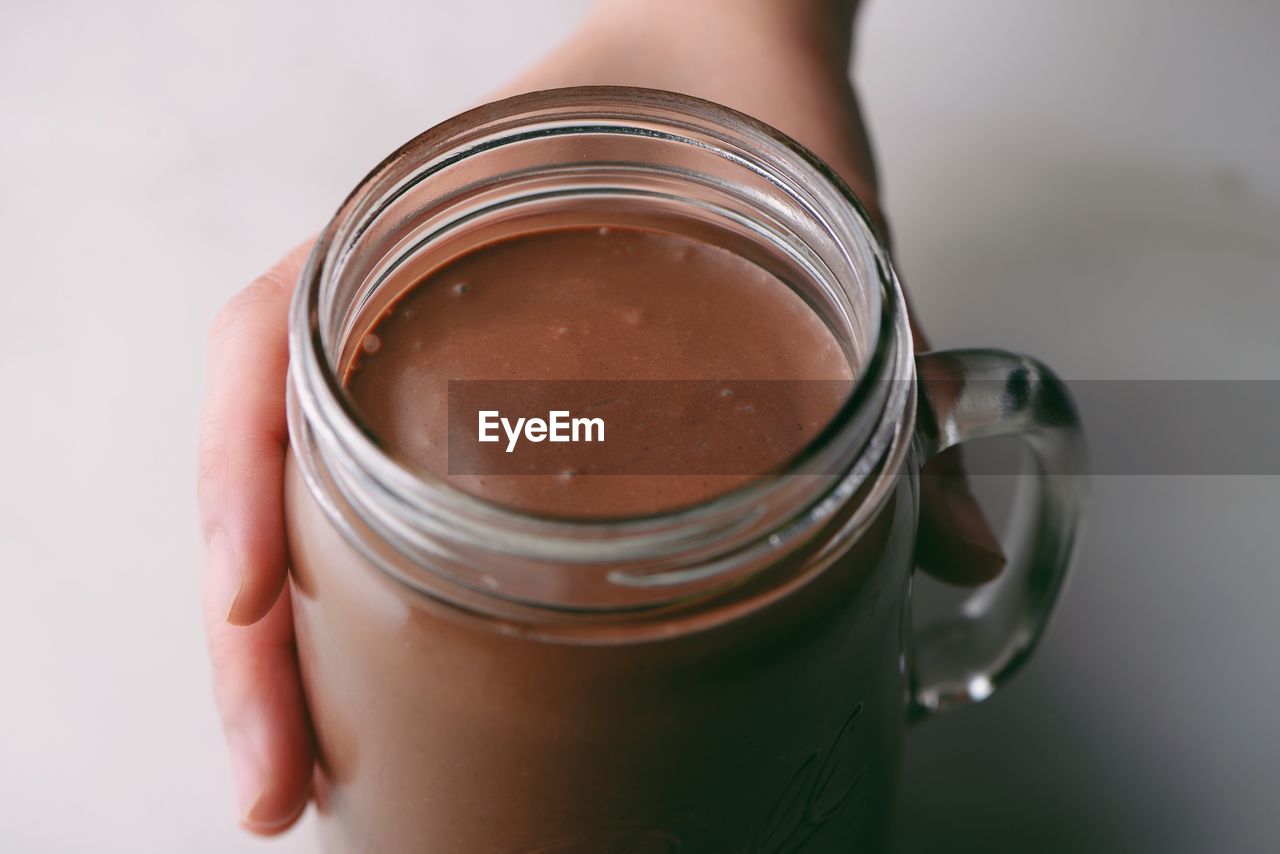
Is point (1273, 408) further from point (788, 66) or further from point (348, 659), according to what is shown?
point (348, 659)

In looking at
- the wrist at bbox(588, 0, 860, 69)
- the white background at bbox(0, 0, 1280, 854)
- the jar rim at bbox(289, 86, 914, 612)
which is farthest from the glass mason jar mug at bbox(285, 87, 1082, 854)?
the wrist at bbox(588, 0, 860, 69)

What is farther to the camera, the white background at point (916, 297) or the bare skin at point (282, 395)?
the white background at point (916, 297)

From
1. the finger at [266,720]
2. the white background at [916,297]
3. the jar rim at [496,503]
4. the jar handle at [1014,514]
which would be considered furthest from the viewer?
the white background at [916,297]

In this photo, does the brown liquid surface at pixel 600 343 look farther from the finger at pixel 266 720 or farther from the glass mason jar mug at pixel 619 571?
the finger at pixel 266 720

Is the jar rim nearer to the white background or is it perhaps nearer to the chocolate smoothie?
the chocolate smoothie

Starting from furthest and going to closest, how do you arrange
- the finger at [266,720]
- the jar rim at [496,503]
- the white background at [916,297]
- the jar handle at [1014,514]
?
the white background at [916,297] → the finger at [266,720] → the jar handle at [1014,514] → the jar rim at [496,503]

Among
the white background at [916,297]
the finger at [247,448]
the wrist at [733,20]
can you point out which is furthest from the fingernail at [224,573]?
the wrist at [733,20]

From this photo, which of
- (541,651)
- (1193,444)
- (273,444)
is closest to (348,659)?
(541,651)
